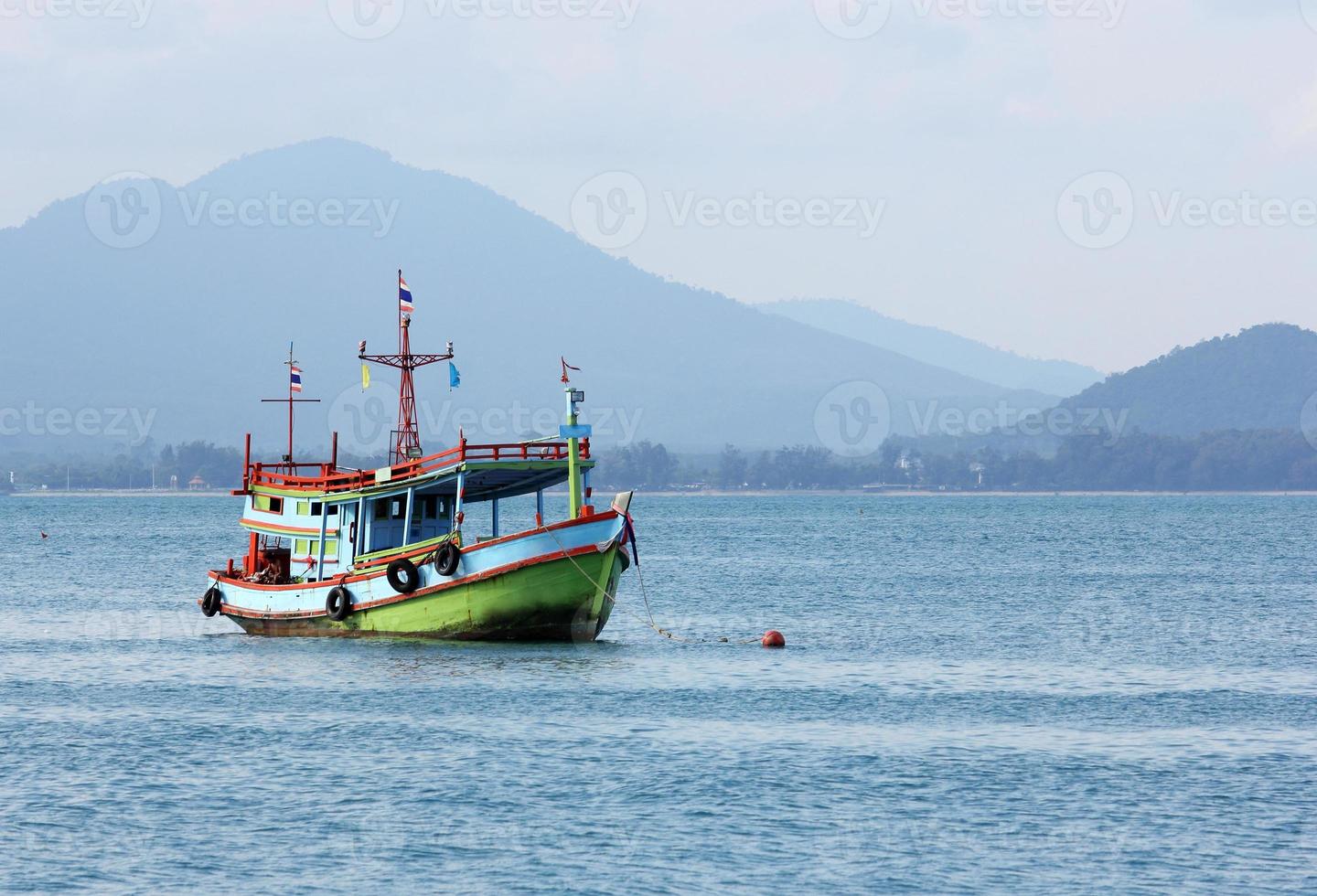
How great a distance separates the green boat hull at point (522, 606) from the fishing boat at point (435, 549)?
3 centimetres

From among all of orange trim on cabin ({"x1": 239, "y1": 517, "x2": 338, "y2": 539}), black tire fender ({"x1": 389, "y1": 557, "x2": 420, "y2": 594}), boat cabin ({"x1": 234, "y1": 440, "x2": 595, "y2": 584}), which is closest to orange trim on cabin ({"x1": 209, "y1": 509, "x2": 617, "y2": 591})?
boat cabin ({"x1": 234, "y1": 440, "x2": 595, "y2": 584})

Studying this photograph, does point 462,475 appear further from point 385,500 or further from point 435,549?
point 385,500

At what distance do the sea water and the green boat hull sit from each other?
569mm

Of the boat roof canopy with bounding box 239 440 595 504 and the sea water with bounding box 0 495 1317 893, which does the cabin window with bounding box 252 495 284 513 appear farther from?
the sea water with bounding box 0 495 1317 893

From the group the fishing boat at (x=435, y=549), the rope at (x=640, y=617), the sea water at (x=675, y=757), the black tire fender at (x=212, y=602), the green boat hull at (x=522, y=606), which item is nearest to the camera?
the sea water at (x=675, y=757)

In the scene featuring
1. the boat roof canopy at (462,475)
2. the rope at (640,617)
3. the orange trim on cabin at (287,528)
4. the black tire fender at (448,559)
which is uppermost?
the boat roof canopy at (462,475)

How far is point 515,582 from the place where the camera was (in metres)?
42.2

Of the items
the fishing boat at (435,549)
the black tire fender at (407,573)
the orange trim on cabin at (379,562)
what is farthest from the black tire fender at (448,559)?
the black tire fender at (407,573)

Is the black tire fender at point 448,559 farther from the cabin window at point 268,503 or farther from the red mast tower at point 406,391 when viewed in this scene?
the cabin window at point 268,503

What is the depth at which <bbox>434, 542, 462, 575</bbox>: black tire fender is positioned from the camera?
4222cm

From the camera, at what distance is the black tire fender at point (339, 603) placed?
4462 centimetres

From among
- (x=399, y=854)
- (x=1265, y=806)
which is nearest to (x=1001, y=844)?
(x=1265, y=806)

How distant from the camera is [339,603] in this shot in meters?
44.7

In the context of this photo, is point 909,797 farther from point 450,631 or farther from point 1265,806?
point 450,631
